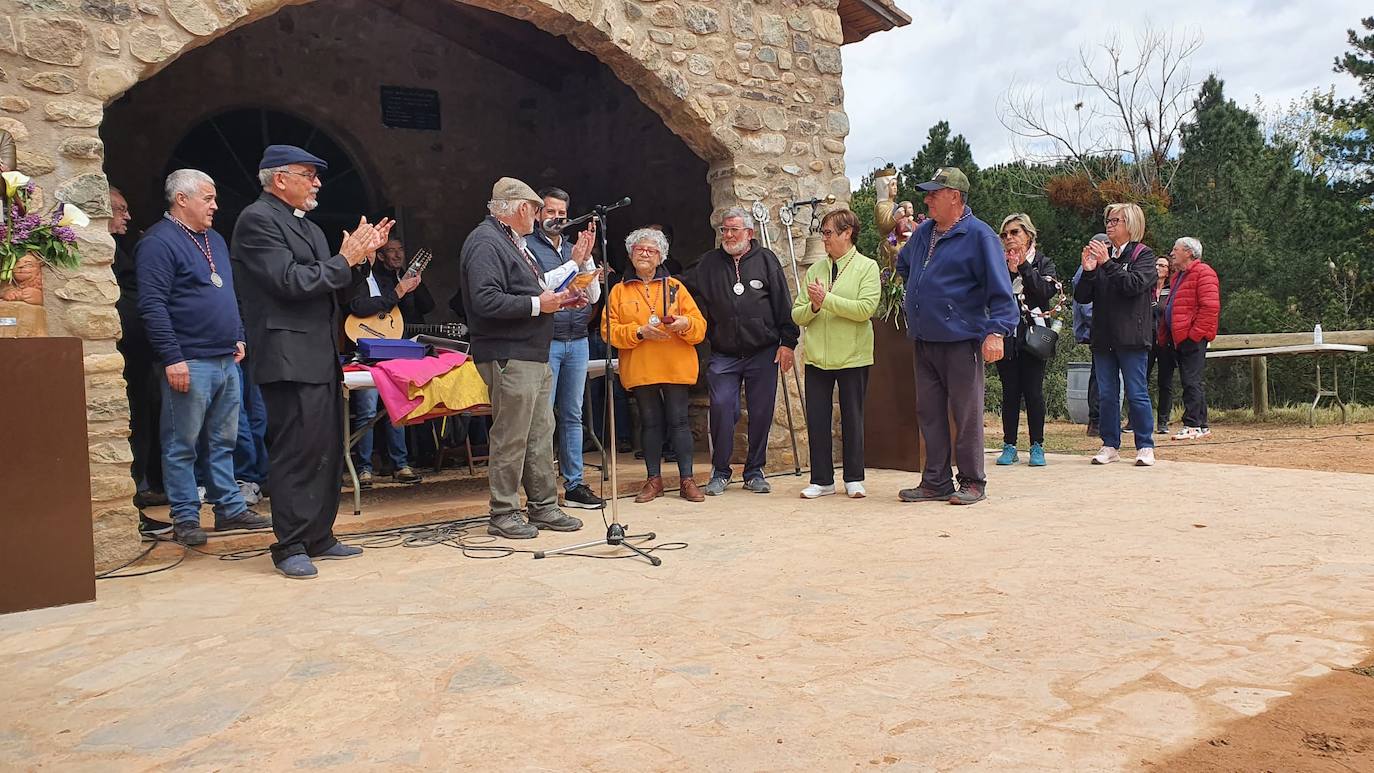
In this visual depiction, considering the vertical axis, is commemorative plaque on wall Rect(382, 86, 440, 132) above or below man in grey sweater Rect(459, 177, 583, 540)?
above

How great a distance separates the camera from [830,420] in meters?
5.69

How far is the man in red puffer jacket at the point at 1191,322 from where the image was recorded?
841 cm

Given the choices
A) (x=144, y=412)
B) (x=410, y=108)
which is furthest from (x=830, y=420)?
(x=410, y=108)

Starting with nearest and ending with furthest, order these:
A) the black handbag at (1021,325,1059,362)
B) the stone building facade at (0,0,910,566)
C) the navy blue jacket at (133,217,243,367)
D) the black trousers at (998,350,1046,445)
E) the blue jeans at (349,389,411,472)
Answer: the stone building facade at (0,0,910,566), the navy blue jacket at (133,217,243,367), the blue jeans at (349,389,411,472), the black handbag at (1021,325,1059,362), the black trousers at (998,350,1046,445)

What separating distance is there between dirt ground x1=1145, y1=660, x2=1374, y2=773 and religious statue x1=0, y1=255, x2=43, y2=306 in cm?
404

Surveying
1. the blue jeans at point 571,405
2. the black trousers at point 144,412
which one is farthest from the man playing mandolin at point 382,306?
the blue jeans at point 571,405

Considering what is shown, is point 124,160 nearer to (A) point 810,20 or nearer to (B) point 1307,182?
(A) point 810,20

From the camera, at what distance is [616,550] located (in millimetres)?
4203

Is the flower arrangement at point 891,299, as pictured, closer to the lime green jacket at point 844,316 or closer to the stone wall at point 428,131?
the lime green jacket at point 844,316

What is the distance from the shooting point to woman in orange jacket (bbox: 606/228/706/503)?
17.7 feet

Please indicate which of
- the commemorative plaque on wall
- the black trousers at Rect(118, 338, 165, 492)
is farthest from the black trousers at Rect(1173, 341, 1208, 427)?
the black trousers at Rect(118, 338, 165, 492)

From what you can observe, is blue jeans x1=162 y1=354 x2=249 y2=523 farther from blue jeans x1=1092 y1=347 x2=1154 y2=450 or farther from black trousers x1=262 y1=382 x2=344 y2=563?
blue jeans x1=1092 y1=347 x2=1154 y2=450

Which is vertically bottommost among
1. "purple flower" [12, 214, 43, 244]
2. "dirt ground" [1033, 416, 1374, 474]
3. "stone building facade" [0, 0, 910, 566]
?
"dirt ground" [1033, 416, 1374, 474]

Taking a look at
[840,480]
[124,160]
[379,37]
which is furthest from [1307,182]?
[124,160]
